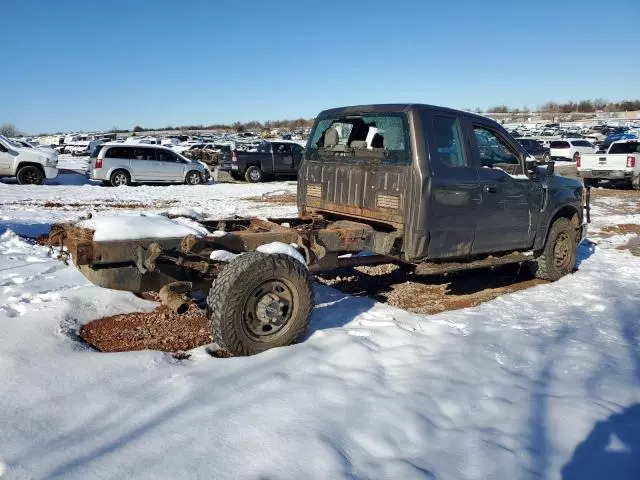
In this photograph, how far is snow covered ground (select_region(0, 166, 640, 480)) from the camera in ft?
9.39

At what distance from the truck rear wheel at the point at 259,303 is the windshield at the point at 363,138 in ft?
5.71

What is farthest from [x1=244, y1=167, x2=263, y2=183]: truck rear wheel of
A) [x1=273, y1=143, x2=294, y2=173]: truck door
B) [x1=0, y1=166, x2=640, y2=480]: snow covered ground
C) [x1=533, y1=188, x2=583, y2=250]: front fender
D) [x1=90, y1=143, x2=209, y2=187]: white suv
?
[x1=0, y1=166, x2=640, y2=480]: snow covered ground

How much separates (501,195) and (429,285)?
161cm

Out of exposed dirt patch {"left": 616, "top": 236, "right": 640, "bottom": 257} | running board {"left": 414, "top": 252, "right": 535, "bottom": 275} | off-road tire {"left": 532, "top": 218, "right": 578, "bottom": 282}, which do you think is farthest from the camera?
exposed dirt patch {"left": 616, "top": 236, "right": 640, "bottom": 257}

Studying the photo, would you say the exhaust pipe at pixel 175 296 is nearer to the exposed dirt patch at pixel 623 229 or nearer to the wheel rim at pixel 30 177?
the exposed dirt patch at pixel 623 229

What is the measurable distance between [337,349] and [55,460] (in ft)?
7.30

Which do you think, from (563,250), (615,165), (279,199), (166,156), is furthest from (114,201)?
(615,165)

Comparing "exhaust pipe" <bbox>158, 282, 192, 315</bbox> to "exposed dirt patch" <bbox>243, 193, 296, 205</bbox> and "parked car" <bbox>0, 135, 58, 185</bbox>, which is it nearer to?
"exposed dirt patch" <bbox>243, 193, 296, 205</bbox>

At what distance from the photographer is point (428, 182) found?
204 inches

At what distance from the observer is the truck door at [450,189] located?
5.29 metres

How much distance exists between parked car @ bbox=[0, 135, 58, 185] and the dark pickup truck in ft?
22.5

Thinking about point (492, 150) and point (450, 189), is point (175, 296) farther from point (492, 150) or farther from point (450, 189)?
point (492, 150)

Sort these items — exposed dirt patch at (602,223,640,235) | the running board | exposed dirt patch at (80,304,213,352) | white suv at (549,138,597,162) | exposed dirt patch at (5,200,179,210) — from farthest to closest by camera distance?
1. white suv at (549,138,597,162)
2. exposed dirt patch at (5,200,179,210)
3. exposed dirt patch at (602,223,640,235)
4. the running board
5. exposed dirt patch at (80,304,213,352)

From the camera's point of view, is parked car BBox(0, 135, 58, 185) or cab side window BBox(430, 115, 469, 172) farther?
parked car BBox(0, 135, 58, 185)
